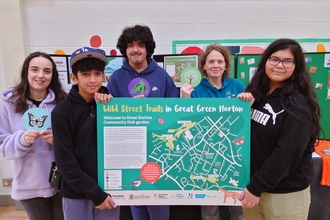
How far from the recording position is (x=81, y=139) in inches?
50.0

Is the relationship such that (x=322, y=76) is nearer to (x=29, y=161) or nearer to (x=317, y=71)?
(x=317, y=71)

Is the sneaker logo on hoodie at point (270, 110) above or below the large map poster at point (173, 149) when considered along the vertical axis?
above

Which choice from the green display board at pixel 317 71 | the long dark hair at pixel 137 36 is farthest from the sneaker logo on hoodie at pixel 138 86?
the green display board at pixel 317 71

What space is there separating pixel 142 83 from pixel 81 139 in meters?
0.60

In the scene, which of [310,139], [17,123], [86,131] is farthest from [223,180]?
[17,123]

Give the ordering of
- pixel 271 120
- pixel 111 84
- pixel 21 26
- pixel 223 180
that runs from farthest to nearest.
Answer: pixel 21 26
pixel 111 84
pixel 223 180
pixel 271 120

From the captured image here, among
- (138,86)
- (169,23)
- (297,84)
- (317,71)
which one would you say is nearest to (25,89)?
(138,86)

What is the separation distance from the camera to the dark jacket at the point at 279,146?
1168 mm

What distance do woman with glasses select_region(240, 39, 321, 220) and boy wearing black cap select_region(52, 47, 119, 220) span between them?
2.89 ft

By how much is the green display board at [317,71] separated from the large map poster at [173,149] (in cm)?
145

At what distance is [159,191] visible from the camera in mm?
1385

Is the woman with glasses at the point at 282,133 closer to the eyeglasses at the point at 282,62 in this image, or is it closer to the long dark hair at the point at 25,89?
the eyeglasses at the point at 282,62

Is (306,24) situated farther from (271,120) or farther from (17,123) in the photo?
(17,123)

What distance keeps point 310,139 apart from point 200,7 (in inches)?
81.1
